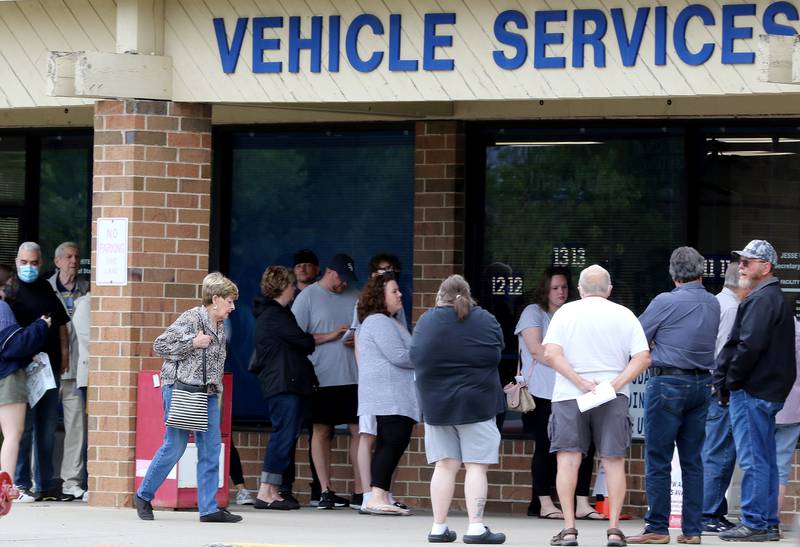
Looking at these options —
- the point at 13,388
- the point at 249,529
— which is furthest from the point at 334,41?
the point at 13,388

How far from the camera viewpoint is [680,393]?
1037cm

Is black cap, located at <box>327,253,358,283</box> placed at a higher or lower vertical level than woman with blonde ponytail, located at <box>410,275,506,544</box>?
higher

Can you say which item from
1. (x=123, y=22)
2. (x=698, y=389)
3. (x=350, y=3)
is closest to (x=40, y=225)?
(x=123, y=22)

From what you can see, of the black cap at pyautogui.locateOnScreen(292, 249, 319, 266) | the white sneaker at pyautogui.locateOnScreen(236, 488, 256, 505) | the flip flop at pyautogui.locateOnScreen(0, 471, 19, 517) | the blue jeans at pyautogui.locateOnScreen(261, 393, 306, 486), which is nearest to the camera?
the flip flop at pyautogui.locateOnScreen(0, 471, 19, 517)

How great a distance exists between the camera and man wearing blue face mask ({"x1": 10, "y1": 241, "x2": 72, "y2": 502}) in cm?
1298

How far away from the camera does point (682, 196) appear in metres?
13.1

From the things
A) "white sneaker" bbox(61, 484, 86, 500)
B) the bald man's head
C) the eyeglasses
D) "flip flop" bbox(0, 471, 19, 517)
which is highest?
the eyeglasses

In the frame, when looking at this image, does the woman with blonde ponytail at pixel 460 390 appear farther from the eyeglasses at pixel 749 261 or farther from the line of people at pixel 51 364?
the line of people at pixel 51 364

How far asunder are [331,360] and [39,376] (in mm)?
2292

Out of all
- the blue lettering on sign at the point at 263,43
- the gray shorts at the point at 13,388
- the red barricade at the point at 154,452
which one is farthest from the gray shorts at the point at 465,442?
the gray shorts at the point at 13,388

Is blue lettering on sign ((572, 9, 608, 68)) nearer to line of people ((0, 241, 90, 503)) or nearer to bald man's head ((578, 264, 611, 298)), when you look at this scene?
bald man's head ((578, 264, 611, 298))

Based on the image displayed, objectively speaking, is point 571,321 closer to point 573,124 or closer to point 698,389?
point 698,389

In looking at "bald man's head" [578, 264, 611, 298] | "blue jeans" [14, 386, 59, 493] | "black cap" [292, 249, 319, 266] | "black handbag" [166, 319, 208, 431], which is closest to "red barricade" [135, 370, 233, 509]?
"black handbag" [166, 319, 208, 431]

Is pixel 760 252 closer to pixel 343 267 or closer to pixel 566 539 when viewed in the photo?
pixel 566 539
